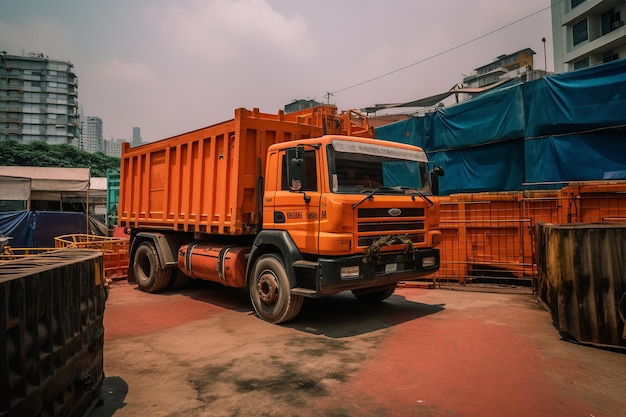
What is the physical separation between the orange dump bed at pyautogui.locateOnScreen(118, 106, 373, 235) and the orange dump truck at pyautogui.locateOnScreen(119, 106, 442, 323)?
0.07 ft

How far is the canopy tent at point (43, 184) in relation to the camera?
2134 centimetres

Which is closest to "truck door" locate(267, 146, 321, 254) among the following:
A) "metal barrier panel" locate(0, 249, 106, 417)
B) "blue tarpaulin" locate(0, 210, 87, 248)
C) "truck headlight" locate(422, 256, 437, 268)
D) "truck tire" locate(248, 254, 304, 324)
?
"truck tire" locate(248, 254, 304, 324)

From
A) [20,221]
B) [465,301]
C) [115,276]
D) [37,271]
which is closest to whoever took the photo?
[37,271]

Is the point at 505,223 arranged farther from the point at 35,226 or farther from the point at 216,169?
the point at 35,226

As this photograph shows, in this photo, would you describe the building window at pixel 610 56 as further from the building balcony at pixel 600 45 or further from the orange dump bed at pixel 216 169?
the orange dump bed at pixel 216 169

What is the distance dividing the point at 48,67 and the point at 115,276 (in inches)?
4170

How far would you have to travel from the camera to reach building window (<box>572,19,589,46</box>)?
118 feet

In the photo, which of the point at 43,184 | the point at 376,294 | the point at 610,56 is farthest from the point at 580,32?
the point at 43,184

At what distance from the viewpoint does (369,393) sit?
3.76 metres

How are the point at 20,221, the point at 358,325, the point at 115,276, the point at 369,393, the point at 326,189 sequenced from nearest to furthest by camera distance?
the point at 369,393 < the point at 326,189 < the point at 358,325 < the point at 115,276 < the point at 20,221

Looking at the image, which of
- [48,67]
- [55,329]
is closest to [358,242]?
[55,329]

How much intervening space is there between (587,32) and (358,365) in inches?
1689

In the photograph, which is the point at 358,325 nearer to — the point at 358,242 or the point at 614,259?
the point at 358,242

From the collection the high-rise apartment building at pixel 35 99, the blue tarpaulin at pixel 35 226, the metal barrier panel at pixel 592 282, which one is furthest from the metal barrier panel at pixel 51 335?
the high-rise apartment building at pixel 35 99
